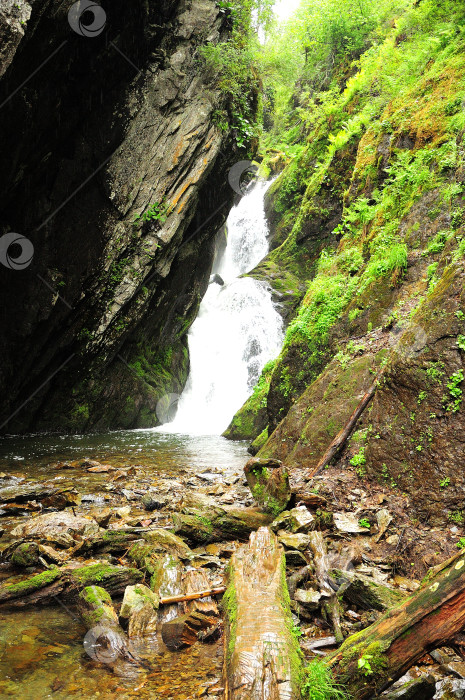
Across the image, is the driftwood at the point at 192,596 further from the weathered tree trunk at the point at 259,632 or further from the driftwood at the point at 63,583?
the driftwood at the point at 63,583

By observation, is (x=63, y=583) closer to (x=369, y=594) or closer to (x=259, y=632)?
(x=259, y=632)

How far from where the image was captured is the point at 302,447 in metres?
6.65

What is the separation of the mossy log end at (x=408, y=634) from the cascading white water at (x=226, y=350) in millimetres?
15131

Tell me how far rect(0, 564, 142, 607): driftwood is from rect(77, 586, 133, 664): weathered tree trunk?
0.57 ft

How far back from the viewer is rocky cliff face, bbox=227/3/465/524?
4082mm

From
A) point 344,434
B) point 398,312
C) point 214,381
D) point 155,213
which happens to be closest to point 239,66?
point 155,213

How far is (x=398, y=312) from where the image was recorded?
21.9 ft

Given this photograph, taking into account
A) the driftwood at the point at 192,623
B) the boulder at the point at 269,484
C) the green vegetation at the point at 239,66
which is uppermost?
the green vegetation at the point at 239,66

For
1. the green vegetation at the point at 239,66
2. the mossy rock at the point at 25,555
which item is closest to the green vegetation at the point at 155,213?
the green vegetation at the point at 239,66

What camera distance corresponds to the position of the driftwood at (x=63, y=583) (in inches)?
122

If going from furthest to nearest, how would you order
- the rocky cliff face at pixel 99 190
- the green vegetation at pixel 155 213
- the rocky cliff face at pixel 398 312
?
the green vegetation at pixel 155 213 < the rocky cliff face at pixel 99 190 < the rocky cliff face at pixel 398 312

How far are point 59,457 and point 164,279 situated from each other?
7927 millimetres

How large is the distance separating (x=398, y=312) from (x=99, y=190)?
28.8 ft

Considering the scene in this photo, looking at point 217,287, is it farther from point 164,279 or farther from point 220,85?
point 220,85
